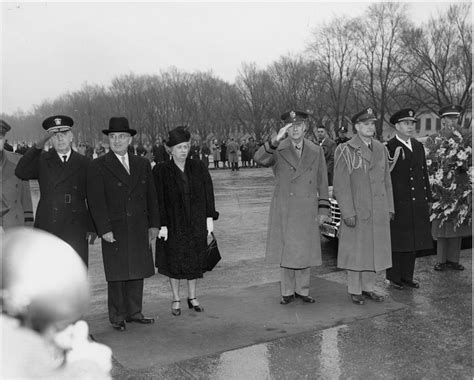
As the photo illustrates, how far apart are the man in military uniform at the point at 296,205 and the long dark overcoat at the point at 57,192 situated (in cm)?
188

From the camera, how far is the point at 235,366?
4.19 m

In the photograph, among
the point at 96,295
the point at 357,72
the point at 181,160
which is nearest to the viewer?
the point at 181,160

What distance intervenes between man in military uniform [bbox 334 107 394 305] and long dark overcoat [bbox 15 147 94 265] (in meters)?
2.66

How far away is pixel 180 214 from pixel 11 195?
1572 millimetres

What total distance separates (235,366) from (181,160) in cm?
217

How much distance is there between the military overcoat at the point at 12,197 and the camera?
5.03m

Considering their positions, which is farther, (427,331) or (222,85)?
(222,85)

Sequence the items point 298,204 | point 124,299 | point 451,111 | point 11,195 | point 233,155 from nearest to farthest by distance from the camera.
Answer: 1. point 11,195
2. point 124,299
3. point 298,204
4. point 451,111
5. point 233,155

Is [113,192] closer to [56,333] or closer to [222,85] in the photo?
[56,333]

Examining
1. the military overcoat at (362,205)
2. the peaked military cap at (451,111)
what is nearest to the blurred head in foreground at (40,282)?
the military overcoat at (362,205)

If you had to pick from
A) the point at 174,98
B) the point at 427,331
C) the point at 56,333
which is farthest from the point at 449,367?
the point at 174,98

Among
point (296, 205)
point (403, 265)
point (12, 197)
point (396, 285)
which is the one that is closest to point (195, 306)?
point (296, 205)

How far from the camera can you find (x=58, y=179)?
479cm

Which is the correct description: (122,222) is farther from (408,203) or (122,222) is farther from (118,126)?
(408,203)
